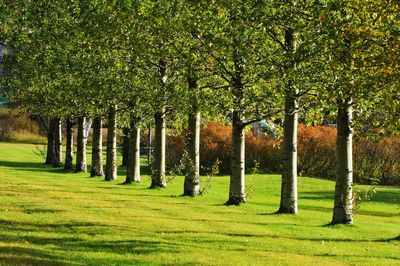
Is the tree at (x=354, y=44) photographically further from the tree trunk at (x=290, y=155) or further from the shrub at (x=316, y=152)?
the shrub at (x=316, y=152)

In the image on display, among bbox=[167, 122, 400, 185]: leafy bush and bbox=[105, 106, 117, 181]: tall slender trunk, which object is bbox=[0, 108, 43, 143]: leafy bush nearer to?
bbox=[167, 122, 400, 185]: leafy bush

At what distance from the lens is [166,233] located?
15.8 metres

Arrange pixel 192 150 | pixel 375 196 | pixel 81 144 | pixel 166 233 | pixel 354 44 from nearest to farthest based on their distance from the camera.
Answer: pixel 354 44, pixel 166 233, pixel 192 150, pixel 375 196, pixel 81 144

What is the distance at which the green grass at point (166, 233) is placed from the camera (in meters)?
12.5

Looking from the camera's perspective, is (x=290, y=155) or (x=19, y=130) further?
(x=19, y=130)

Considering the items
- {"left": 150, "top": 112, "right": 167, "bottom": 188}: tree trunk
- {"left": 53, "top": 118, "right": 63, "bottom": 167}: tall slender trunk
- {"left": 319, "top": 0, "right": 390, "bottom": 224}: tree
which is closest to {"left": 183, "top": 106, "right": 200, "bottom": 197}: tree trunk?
{"left": 150, "top": 112, "right": 167, "bottom": 188}: tree trunk

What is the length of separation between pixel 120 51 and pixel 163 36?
5.34 m

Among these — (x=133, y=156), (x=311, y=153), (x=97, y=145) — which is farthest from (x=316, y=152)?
(x=133, y=156)

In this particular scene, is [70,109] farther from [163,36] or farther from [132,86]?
[163,36]

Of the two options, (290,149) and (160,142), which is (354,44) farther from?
(160,142)

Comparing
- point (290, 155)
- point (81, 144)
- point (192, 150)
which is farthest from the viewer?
point (81, 144)

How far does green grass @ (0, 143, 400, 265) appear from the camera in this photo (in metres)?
12.5

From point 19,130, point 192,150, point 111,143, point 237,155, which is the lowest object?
point 237,155

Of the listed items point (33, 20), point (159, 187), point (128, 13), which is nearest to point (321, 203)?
point (159, 187)
